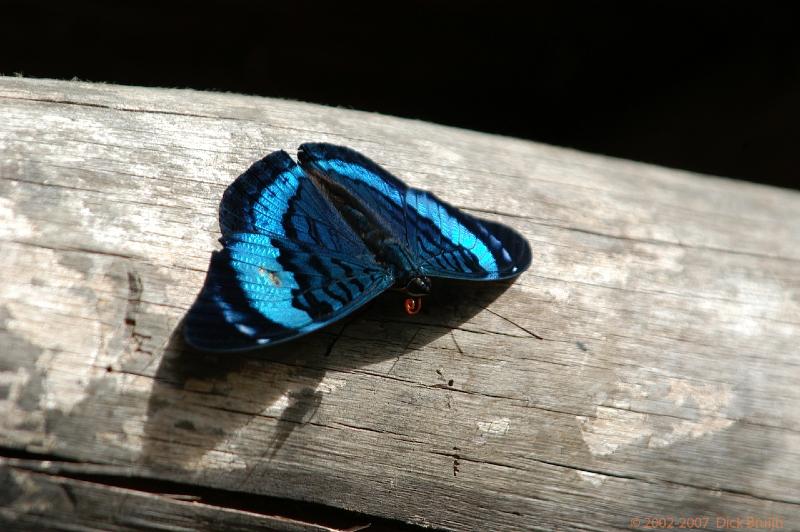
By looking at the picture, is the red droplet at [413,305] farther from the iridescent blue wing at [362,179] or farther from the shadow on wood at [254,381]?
the iridescent blue wing at [362,179]

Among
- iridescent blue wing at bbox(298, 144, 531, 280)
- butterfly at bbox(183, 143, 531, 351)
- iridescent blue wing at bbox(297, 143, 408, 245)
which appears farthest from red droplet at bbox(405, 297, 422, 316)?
iridescent blue wing at bbox(297, 143, 408, 245)

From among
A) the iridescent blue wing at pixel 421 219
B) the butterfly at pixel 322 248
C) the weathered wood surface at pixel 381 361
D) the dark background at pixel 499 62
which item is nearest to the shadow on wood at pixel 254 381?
the weathered wood surface at pixel 381 361

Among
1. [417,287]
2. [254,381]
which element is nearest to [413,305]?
[417,287]

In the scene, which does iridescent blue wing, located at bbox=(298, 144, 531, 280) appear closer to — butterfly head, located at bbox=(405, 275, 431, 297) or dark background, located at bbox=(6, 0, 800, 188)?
butterfly head, located at bbox=(405, 275, 431, 297)

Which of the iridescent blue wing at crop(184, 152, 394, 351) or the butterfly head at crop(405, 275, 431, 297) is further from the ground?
the iridescent blue wing at crop(184, 152, 394, 351)

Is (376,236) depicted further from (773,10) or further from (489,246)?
(773,10)

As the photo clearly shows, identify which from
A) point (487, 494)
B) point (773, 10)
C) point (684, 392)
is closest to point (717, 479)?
point (684, 392)
